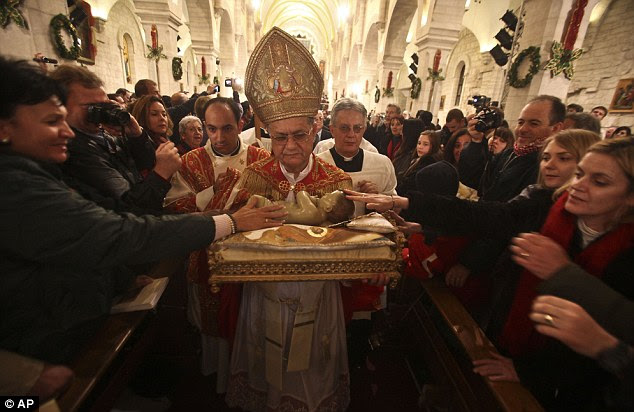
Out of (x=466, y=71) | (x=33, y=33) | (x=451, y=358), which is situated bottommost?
(x=451, y=358)

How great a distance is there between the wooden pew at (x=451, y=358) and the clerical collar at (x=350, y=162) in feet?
4.29

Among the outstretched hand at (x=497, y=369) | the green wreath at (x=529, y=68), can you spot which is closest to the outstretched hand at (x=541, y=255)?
the outstretched hand at (x=497, y=369)

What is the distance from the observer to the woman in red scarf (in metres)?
1.33

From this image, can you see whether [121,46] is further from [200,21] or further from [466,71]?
[466,71]

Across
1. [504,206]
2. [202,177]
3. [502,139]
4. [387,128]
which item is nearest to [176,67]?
[387,128]

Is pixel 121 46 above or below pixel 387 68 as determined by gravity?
above

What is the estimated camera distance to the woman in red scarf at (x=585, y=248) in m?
1.33

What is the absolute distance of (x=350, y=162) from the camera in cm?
304

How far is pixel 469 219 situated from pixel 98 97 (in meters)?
2.67

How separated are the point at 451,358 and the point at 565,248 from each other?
0.98 meters

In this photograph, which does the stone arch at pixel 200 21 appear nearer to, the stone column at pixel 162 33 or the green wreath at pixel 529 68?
the stone column at pixel 162 33

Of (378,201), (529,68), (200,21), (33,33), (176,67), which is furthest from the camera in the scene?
(200,21)

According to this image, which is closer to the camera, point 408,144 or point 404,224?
point 404,224

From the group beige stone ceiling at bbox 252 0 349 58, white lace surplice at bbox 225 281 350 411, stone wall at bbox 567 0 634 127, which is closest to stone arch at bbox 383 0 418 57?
stone wall at bbox 567 0 634 127
